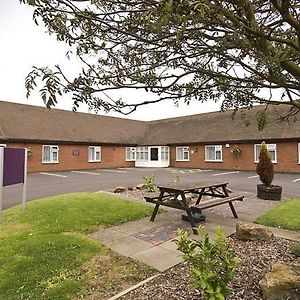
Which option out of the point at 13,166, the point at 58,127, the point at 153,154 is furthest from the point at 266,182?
the point at 58,127

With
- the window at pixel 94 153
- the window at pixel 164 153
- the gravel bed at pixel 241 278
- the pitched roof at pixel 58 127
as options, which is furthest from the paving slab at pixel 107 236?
the window at pixel 164 153

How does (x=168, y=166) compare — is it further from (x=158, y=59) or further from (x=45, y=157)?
(x=158, y=59)

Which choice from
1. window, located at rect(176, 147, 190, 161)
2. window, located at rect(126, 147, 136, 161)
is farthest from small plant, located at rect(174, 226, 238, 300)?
window, located at rect(126, 147, 136, 161)

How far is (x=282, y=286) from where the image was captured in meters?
2.97

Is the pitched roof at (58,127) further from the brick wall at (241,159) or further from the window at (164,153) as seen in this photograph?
the brick wall at (241,159)

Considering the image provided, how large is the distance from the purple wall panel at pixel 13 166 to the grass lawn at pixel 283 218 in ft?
20.9

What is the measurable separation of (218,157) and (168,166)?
583 cm

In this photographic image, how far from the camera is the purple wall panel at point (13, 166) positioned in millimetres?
7203

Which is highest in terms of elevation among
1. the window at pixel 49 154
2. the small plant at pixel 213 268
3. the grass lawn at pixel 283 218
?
the window at pixel 49 154

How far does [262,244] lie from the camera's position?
5.11m

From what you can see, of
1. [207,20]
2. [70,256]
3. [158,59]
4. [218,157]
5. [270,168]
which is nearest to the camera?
[207,20]

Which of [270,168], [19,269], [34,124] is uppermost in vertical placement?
[34,124]

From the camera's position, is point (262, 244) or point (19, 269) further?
point (262, 244)

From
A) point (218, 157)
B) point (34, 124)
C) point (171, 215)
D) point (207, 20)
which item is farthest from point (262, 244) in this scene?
point (34, 124)
